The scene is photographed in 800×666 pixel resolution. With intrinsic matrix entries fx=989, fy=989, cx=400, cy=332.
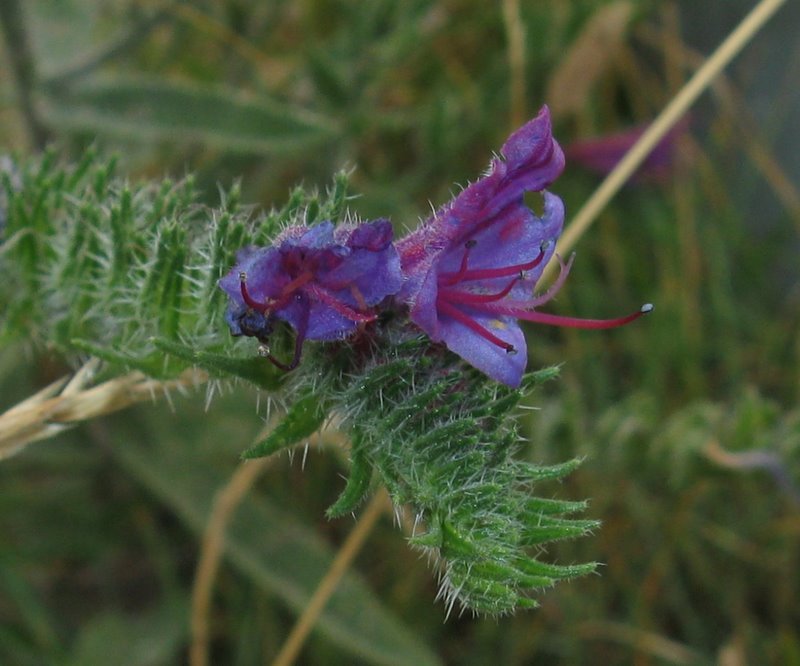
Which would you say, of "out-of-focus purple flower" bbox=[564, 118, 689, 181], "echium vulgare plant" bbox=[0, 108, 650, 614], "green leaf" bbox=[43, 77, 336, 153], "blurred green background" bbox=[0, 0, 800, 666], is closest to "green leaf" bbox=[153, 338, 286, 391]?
"echium vulgare plant" bbox=[0, 108, 650, 614]

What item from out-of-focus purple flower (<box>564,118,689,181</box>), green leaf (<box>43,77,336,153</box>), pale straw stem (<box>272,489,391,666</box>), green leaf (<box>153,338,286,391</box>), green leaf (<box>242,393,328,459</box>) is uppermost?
green leaf (<box>153,338,286,391</box>)

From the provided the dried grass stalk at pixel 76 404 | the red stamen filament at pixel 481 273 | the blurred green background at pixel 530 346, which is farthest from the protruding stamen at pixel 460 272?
the blurred green background at pixel 530 346

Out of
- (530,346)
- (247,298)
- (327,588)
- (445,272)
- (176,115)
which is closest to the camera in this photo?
(247,298)

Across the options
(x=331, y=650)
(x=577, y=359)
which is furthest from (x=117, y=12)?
(x=331, y=650)

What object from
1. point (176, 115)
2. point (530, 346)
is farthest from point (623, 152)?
point (176, 115)

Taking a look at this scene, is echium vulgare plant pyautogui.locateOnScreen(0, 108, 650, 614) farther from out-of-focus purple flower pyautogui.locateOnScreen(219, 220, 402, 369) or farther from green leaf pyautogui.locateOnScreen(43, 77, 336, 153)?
green leaf pyautogui.locateOnScreen(43, 77, 336, 153)

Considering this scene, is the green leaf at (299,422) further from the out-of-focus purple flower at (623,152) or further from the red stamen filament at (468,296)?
the out-of-focus purple flower at (623,152)

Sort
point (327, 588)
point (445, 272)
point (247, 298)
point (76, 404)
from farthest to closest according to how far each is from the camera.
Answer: point (327, 588) → point (76, 404) → point (445, 272) → point (247, 298)

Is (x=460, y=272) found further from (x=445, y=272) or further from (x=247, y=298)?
(x=247, y=298)
